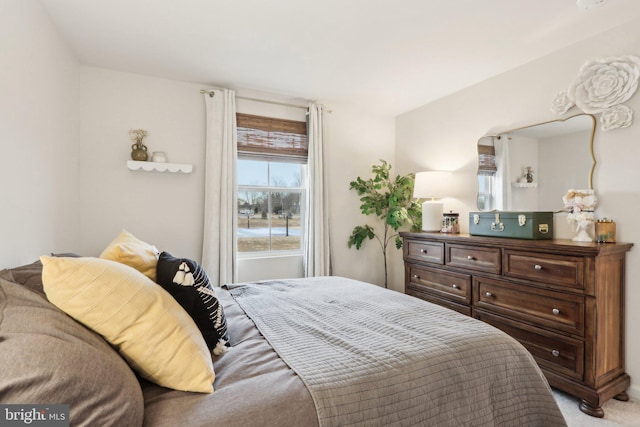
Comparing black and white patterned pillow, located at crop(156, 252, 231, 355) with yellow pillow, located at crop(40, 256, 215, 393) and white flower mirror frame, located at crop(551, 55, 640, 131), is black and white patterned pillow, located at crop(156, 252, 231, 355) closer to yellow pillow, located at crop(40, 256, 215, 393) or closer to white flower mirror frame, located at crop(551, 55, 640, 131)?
yellow pillow, located at crop(40, 256, 215, 393)

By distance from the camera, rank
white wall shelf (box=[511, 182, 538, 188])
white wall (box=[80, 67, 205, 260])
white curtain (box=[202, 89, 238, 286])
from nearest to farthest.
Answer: white wall shelf (box=[511, 182, 538, 188])
white wall (box=[80, 67, 205, 260])
white curtain (box=[202, 89, 238, 286])

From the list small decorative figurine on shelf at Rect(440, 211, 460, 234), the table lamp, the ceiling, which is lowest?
small decorative figurine on shelf at Rect(440, 211, 460, 234)

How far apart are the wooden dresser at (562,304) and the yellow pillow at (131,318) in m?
2.20

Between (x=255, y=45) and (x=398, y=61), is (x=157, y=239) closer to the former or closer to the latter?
(x=255, y=45)

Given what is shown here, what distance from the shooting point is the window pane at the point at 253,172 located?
137 inches

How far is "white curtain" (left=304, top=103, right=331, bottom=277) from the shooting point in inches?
141

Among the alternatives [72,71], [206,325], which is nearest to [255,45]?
[72,71]

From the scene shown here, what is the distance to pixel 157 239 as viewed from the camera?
3.06 meters

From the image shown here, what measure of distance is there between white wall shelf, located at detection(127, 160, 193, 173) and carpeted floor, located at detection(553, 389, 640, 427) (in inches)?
133

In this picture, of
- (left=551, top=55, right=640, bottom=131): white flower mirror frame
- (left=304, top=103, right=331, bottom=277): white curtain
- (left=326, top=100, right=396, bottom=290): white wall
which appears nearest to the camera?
(left=551, top=55, right=640, bottom=131): white flower mirror frame

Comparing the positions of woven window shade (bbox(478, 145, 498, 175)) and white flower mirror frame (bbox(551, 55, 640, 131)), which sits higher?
white flower mirror frame (bbox(551, 55, 640, 131))

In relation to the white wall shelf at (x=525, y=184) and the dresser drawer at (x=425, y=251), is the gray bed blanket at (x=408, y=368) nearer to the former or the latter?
the dresser drawer at (x=425, y=251)

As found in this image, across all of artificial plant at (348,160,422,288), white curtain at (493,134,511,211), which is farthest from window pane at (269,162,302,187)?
white curtain at (493,134,511,211)

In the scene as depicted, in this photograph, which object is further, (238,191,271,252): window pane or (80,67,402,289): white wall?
(238,191,271,252): window pane
